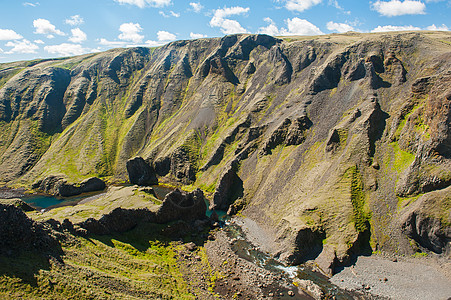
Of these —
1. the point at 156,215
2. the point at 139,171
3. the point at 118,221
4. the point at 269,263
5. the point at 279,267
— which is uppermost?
the point at 139,171

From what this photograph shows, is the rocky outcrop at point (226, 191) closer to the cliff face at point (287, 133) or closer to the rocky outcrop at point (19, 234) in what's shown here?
the cliff face at point (287, 133)

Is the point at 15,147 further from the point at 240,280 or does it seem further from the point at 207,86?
the point at 240,280

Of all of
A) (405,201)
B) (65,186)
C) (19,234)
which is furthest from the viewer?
(65,186)

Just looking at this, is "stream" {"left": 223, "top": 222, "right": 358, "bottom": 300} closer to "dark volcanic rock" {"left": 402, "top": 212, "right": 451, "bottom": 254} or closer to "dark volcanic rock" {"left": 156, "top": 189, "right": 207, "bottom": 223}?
"dark volcanic rock" {"left": 156, "top": 189, "right": 207, "bottom": 223}

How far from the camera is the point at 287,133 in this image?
309 feet

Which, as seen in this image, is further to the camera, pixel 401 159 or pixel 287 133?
pixel 287 133

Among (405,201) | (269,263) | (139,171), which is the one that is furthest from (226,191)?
(139,171)

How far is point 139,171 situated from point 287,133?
72.1 meters

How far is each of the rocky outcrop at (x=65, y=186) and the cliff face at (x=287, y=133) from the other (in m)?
6.93

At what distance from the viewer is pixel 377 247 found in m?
54.9

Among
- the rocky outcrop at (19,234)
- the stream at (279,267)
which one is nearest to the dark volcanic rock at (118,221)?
the rocky outcrop at (19,234)

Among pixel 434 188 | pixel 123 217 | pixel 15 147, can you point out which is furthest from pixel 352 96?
pixel 15 147

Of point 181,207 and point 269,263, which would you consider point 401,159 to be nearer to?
point 269,263

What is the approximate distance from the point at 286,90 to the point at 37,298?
4647 inches
